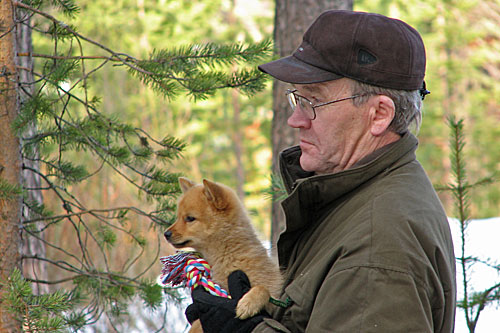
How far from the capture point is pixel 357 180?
2.05 m

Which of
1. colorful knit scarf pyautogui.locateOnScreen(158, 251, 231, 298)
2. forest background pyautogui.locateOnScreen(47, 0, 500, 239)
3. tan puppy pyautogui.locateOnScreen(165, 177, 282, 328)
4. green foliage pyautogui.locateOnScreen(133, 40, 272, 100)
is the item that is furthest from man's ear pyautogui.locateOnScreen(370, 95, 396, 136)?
forest background pyautogui.locateOnScreen(47, 0, 500, 239)

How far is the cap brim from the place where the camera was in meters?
2.13

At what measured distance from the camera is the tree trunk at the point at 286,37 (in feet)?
17.7

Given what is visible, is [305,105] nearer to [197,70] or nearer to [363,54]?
[363,54]

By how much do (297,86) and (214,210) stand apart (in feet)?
3.70

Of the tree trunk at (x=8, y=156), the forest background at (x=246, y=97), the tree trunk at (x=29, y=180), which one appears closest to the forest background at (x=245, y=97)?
the forest background at (x=246, y=97)

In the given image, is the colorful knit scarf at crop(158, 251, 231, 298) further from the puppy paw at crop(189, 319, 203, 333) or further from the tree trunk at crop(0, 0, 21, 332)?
the tree trunk at crop(0, 0, 21, 332)

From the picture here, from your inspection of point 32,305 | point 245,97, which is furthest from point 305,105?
point 245,97

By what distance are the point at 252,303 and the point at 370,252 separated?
70 cm

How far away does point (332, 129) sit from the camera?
2230 millimetres

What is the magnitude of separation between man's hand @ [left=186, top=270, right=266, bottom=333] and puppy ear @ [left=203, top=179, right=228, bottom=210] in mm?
755

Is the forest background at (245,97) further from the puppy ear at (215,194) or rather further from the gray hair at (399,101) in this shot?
the gray hair at (399,101)

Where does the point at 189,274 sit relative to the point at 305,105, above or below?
below

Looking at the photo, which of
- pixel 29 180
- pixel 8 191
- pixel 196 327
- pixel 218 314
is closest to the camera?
pixel 218 314
